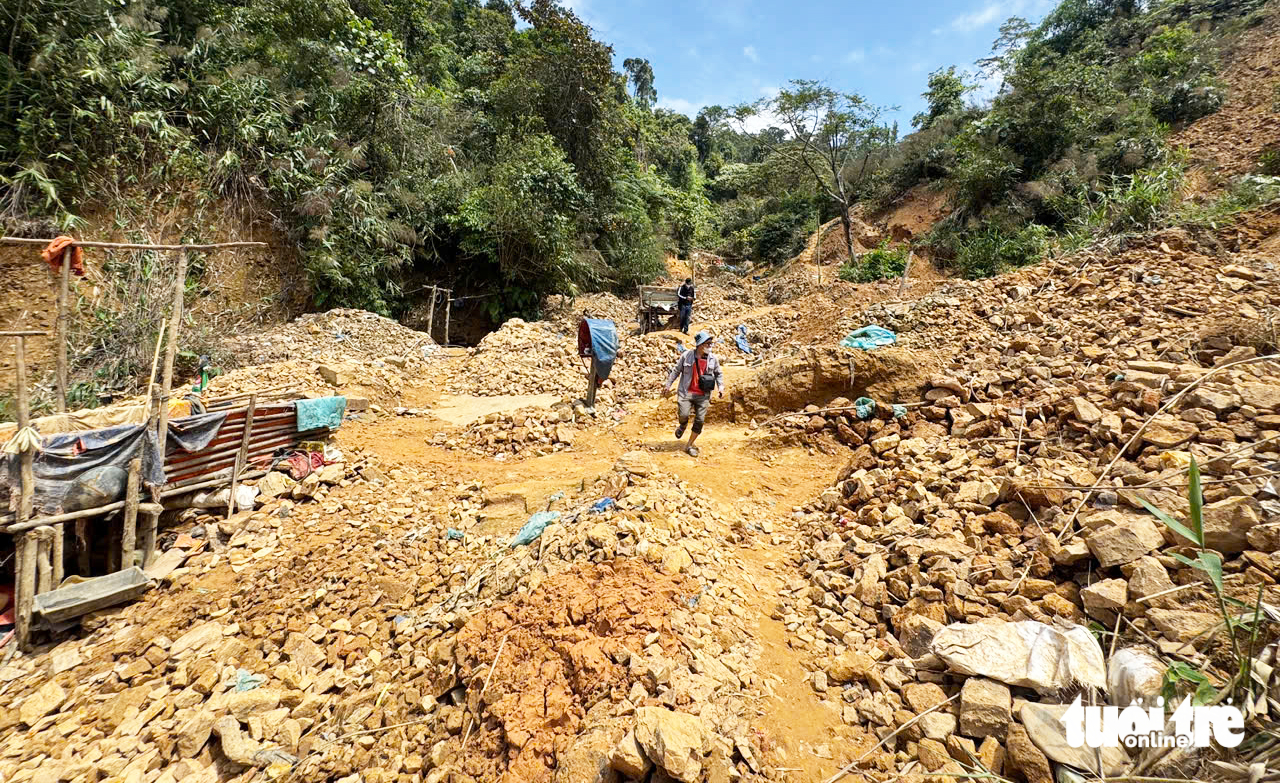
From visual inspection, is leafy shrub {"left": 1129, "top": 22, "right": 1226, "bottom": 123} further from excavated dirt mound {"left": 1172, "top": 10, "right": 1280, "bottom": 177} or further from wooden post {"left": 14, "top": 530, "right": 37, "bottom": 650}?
wooden post {"left": 14, "top": 530, "right": 37, "bottom": 650}

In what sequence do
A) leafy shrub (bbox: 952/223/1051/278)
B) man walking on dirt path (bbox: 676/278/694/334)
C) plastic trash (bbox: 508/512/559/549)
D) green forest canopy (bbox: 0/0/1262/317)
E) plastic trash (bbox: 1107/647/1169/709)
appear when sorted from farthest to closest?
man walking on dirt path (bbox: 676/278/694/334) < leafy shrub (bbox: 952/223/1051/278) < green forest canopy (bbox: 0/0/1262/317) < plastic trash (bbox: 508/512/559/549) < plastic trash (bbox: 1107/647/1169/709)

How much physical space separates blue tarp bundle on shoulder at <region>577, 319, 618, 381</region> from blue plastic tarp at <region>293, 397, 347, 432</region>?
314 centimetres

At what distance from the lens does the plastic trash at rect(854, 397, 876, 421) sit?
537 cm

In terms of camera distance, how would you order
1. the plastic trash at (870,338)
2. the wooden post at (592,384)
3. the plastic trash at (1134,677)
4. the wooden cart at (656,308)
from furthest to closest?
the wooden cart at (656,308) < the wooden post at (592,384) < the plastic trash at (870,338) < the plastic trash at (1134,677)

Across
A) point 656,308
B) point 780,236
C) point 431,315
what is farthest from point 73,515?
point 780,236

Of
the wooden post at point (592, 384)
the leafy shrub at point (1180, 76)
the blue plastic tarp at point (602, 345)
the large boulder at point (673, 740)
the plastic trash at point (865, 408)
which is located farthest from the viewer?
the leafy shrub at point (1180, 76)

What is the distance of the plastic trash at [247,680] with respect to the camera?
273 cm

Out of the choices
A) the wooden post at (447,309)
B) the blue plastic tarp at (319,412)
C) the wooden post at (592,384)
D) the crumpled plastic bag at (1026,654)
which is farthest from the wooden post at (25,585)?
the wooden post at (447,309)

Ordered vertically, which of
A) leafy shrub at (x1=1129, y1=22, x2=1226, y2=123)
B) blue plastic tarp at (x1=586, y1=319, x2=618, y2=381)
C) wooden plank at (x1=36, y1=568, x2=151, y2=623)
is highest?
leafy shrub at (x1=1129, y1=22, x2=1226, y2=123)

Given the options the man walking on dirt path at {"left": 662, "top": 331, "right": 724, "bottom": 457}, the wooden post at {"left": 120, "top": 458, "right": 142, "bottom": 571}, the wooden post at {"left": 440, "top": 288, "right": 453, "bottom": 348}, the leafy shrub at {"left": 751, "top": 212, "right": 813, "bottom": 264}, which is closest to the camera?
the wooden post at {"left": 120, "top": 458, "right": 142, "bottom": 571}

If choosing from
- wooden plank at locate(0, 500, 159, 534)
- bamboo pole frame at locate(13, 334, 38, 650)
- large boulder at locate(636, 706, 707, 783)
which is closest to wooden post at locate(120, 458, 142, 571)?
wooden plank at locate(0, 500, 159, 534)

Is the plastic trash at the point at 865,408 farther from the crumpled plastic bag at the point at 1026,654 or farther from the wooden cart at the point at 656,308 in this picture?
the wooden cart at the point at 656,308

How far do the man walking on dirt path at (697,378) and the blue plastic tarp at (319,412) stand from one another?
3911mm

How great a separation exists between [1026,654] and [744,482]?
286cm
